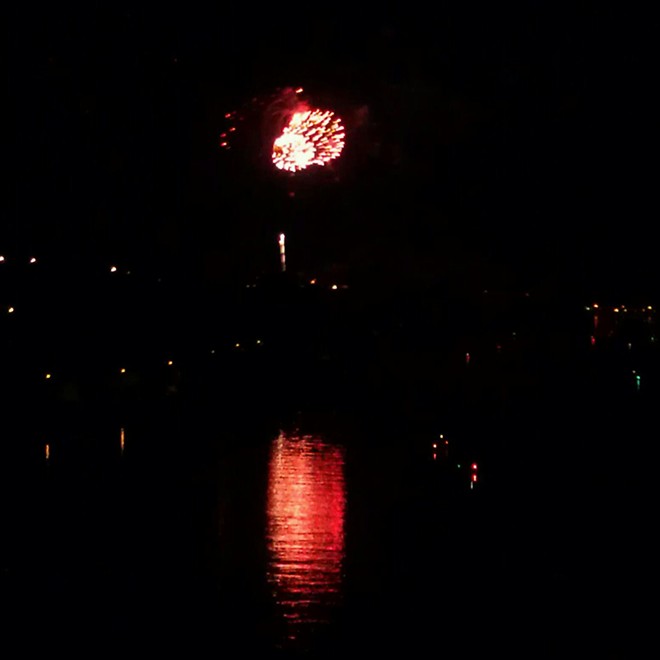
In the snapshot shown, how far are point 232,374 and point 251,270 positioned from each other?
10.9 meters

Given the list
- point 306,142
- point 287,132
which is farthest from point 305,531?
point 306,142

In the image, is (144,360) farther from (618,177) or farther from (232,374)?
(618,177)

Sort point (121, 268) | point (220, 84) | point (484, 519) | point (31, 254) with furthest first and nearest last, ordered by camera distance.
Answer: point (220, 84) < point (121, 268) < point (31, 254) < point (484, 519)

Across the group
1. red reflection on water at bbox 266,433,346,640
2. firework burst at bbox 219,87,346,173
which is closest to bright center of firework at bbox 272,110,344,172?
firework burst at bbox 219,87,346,173

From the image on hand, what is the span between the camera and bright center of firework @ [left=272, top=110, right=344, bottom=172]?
94.0ft

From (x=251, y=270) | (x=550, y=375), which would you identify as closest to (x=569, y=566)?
(x=550, y=375)

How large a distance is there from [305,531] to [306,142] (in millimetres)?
19021

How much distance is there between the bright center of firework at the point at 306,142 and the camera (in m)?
28.7

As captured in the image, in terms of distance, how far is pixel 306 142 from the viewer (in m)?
29.1

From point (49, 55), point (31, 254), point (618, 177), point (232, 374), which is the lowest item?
point (232, 374)

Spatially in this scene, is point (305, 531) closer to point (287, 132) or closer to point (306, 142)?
point (287, 132)

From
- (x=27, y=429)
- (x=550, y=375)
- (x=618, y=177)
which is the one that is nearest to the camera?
(x=27, y=429)

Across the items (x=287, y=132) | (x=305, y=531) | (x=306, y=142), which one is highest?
(x=287, y=132)

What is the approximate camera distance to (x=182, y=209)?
26625 mm
